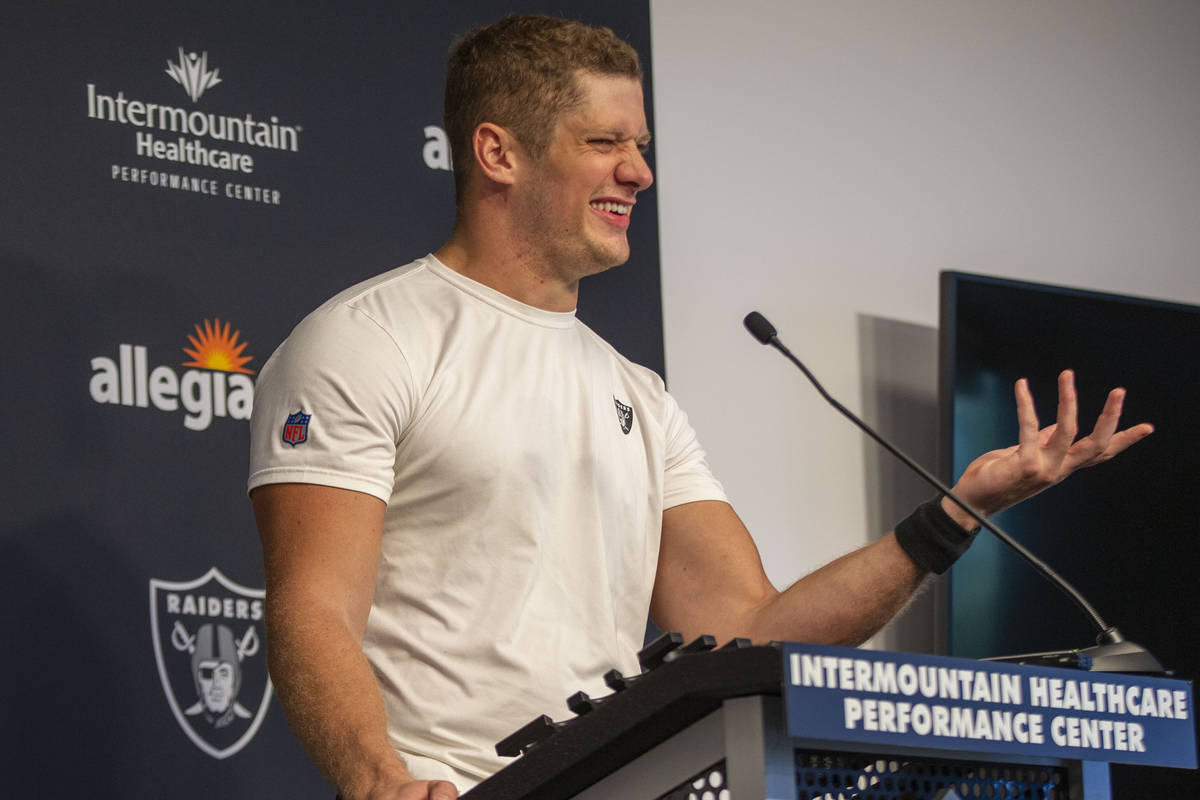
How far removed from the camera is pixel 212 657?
258 centimetres

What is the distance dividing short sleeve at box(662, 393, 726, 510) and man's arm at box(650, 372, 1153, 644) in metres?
0.02

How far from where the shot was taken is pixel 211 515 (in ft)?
8.61

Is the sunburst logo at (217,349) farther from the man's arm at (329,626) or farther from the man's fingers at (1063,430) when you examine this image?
the man's fingers at (1063,430)

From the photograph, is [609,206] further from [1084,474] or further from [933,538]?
[1084,474]

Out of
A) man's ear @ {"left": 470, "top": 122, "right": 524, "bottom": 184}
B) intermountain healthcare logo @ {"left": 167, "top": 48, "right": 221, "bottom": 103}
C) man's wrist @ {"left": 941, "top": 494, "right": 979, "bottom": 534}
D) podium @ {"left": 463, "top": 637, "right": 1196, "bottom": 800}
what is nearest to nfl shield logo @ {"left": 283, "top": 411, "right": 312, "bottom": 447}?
man's ear @ {"left": 470, "top": 122, "right": 524, "bottom": 184}

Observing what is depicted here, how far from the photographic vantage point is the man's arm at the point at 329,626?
1521 mm

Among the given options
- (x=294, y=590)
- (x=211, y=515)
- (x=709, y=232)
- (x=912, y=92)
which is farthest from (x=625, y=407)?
(x=912, y=92)

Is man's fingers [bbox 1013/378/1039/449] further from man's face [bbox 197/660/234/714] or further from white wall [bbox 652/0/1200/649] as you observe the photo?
white wall [bbox 652/0/1200/649]

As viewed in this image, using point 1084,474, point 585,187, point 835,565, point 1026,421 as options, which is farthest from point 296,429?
point 1084,474

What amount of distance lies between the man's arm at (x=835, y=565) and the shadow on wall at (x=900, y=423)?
1.42m

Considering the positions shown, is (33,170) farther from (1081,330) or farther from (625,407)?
(1081,330)

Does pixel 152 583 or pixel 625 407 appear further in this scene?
pixel 152 583

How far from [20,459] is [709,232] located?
160cm

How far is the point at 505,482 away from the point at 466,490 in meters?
0.05
